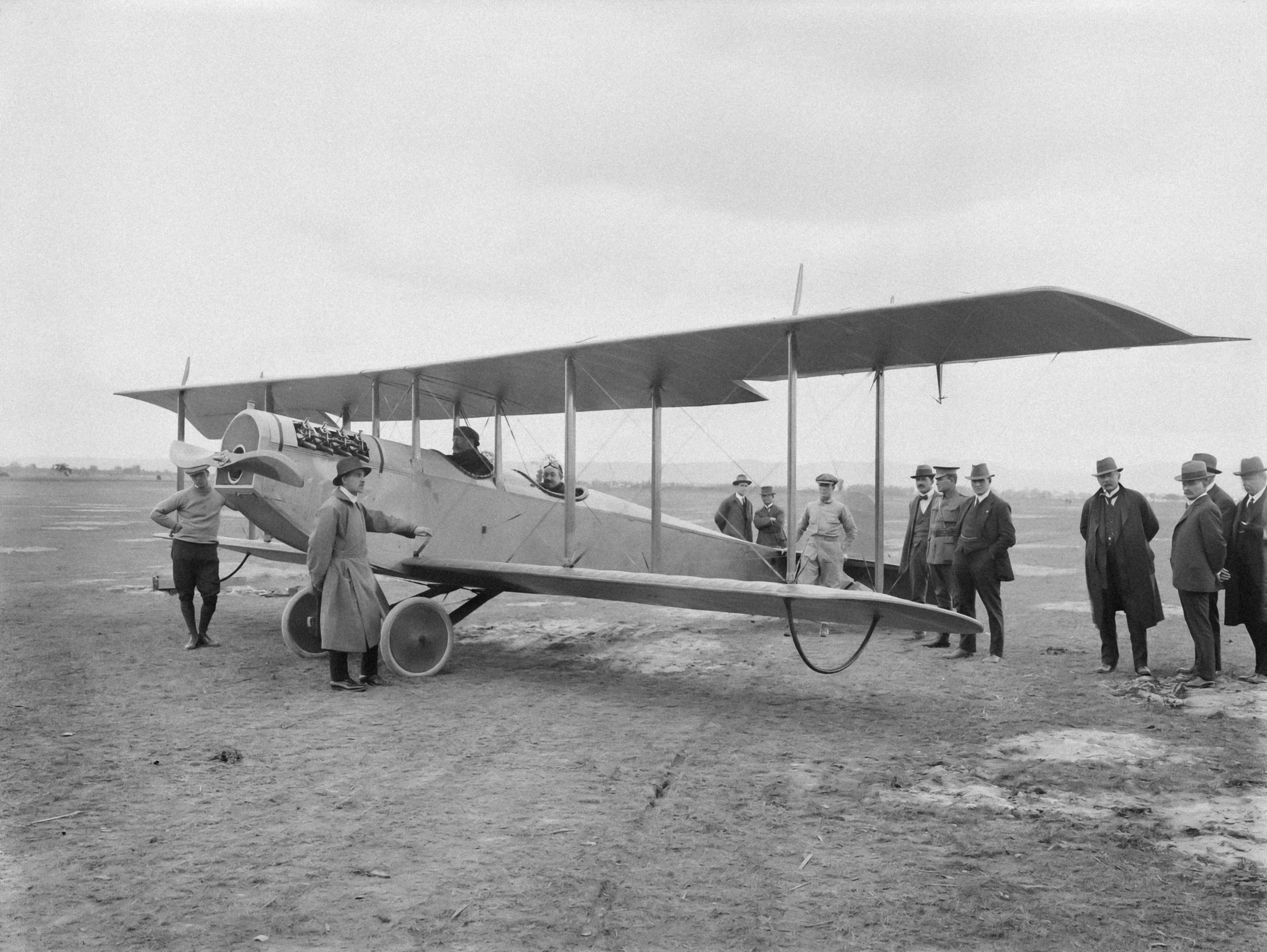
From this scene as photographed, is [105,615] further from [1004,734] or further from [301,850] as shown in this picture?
[1004,734]

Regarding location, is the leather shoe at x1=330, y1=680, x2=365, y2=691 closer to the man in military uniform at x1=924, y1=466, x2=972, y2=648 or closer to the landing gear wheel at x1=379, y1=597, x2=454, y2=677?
the landing gear wheel at x1=379, y1=597, x2=454, y2=677

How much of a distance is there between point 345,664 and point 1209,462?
280 inches

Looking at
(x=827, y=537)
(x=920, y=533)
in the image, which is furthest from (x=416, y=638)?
(x=920, y=533)

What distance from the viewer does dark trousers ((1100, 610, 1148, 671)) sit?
6.87 metres

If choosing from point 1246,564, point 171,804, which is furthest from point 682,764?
point 1246,564

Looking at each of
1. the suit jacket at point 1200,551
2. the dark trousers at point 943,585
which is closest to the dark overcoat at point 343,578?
the dark trousers at point 943,585

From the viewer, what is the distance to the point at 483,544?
821 cm

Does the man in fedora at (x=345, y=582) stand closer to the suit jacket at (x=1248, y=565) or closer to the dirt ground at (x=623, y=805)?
the dirt ground at (x=623, y=805)

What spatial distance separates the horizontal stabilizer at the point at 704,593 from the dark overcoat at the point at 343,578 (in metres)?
1.13

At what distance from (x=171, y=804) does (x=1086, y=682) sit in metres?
6.37

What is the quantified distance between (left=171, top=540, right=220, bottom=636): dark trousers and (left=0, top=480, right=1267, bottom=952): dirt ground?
0.41m

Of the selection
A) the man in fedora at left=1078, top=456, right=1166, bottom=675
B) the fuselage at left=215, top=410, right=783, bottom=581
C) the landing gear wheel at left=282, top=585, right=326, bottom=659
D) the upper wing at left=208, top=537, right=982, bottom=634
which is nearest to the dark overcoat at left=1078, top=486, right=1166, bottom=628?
the man in fedora at left=1078, top=456, right=1166, bottom=675

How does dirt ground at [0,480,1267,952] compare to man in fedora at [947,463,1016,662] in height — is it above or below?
below

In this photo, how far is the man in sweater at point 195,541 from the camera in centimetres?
778
